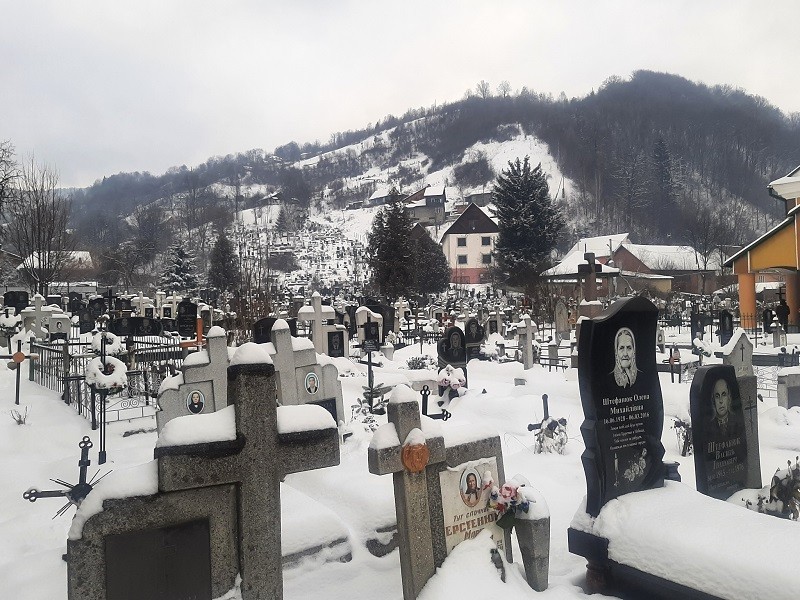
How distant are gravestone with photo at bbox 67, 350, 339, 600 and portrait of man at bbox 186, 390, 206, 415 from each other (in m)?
4.69

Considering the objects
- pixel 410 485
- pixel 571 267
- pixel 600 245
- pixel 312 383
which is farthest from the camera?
pixel 600 245

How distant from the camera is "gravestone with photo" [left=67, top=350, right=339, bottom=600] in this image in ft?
10.1

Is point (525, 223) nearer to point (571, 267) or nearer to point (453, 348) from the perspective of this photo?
point (571, 267)

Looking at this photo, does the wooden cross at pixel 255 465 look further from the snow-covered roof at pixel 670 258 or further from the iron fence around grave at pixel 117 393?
the snow-covered roof at pixel 670 258

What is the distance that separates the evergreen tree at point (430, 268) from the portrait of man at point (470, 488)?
4493 centimetres

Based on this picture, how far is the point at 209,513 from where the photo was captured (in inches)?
132

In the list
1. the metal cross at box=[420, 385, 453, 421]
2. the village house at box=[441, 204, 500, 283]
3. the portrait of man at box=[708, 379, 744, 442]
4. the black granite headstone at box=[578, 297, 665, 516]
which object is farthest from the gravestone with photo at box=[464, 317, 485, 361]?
the village house at box=[441, 204, 500, 283]

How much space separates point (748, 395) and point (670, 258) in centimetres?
5370

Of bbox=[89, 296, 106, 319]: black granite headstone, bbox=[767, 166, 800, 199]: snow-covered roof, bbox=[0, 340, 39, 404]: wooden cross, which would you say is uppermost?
bbox=[767, 166, 800, 199]: snow-covered roof

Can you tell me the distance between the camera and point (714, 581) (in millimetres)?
3936

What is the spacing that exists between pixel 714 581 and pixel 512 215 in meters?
42.0

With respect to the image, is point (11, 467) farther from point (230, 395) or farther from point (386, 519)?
point (230, 395)

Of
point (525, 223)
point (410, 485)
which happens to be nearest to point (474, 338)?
point (410, 485)

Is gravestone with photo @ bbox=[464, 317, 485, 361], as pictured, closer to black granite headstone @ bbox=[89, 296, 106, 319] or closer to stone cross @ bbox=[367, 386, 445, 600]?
black granite headstone @ bbox=[89, 296, 106, 319]
